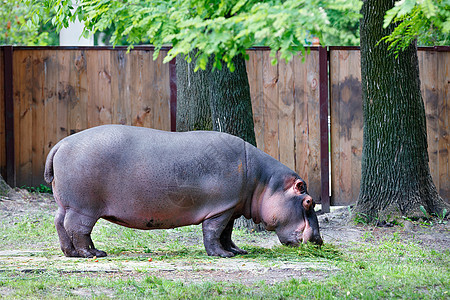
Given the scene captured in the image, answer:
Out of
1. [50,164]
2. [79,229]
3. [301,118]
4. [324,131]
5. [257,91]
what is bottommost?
[79,229]

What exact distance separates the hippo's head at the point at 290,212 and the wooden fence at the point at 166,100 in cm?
355

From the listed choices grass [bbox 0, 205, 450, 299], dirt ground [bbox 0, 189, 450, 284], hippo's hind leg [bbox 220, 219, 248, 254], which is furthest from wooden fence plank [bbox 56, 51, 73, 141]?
hippo's hind leg [bbox 220, 219, 248, 254]

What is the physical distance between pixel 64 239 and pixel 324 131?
5078 millimetres

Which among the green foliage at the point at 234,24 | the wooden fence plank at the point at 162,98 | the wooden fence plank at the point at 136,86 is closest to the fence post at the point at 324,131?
the wooden fence plank at the point at 162,98

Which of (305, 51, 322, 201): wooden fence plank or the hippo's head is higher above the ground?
(305, 51, 322, 201): wooden fence plank

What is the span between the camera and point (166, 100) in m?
9.60

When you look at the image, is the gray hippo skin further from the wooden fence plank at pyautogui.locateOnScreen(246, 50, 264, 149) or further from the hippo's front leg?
the wooden fence plank at pyautogui.locateOnScreen(246, 50, 264, 149)

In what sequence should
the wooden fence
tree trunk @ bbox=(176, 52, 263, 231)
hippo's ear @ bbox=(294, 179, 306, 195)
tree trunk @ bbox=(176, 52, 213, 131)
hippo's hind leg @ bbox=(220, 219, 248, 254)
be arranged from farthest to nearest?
the wooden fence
tree trunk @ bbox=(176, 52, 213, 131)
tree trunk @ bbox=(176, 52, 263, 231)
hippo's hind leg @ bbox=(220, 219, 248, 254)
hippo's ear @ bbox=(294, 179, 306, 195)

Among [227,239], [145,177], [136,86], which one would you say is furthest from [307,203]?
[136,86]

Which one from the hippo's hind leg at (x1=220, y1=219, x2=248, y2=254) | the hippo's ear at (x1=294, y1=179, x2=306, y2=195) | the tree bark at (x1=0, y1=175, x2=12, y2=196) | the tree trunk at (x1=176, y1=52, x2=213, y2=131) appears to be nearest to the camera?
the hippo's ear at (x1=294, y1=179, x2=306, y2=195)

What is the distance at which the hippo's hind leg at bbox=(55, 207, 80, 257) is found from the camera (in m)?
5.82

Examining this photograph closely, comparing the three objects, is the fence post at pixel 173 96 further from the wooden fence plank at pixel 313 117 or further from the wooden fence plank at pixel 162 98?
the wooden fence plank at pixel 313 117

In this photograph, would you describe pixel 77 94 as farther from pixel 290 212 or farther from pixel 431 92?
pixel 431 92

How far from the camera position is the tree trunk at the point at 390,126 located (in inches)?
306
